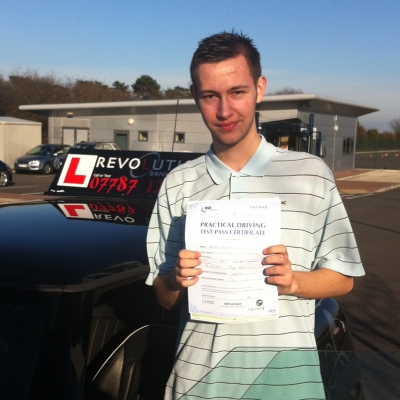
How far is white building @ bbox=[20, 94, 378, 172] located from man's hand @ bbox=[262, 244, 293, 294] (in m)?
25.5

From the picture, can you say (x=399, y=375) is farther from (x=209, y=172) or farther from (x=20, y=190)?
(x=20, y=190)

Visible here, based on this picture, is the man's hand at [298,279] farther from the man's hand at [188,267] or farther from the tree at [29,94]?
the tree at [29,94]

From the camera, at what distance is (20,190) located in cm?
2098

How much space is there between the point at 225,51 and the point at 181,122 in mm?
30675

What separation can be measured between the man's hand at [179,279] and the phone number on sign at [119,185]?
2342mm

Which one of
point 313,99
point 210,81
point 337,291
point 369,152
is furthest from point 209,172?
point 369,152

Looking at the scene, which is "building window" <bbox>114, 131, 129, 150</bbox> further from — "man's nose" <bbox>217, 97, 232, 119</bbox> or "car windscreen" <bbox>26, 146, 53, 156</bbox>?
"man's nose" <bbox>217, 97, 232, 119</bbox>

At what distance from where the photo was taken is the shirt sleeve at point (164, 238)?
1.94 meters

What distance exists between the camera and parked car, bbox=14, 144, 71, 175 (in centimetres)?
2850

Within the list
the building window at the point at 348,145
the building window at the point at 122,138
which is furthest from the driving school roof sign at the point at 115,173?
the building window at the point at 348,145

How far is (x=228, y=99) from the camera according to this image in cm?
183

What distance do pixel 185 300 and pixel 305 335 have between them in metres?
0.41

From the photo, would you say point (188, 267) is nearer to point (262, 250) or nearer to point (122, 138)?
point (262, 250)

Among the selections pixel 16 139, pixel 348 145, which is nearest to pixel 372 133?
pixel 348 145
